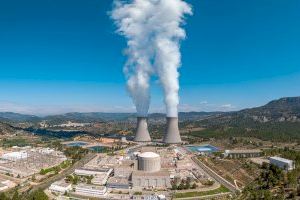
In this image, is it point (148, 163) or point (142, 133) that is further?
point (142, 133)

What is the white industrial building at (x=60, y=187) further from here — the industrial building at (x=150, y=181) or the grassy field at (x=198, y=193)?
the grassy field at (x=198, y=193)

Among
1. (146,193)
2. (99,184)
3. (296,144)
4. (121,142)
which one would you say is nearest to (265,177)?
(146,193)

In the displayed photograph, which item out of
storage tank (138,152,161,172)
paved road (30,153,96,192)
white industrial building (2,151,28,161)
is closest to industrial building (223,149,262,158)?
storage tank (138,152,161,172)

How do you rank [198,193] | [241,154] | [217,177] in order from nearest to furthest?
[198,193] → [217,177] → [241,154]

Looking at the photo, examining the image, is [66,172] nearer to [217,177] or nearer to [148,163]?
[148,163]

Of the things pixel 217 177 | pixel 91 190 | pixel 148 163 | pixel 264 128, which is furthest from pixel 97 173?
pixel 264 128

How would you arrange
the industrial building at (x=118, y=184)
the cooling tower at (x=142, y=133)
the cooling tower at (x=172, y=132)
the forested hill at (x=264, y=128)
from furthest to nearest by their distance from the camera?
the forested hill at (x=264, y=128)
the cooling tower at (x=142, y=133)
the cooling tower at (x=172, y=132)
the industrial building at (x=118, y=184)

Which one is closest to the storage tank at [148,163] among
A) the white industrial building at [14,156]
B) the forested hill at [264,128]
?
the white industrial building at [14,156]

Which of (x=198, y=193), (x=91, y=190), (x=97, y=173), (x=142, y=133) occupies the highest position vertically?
(x=142, y=133)
